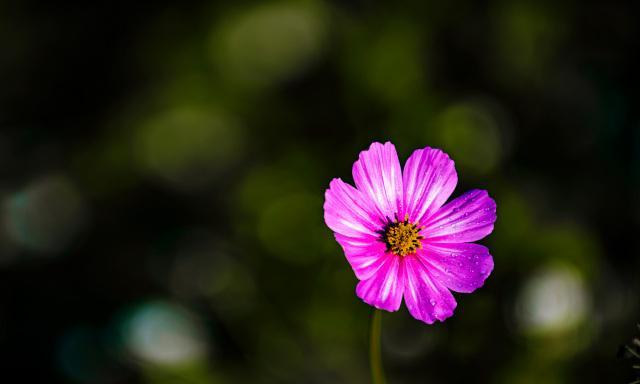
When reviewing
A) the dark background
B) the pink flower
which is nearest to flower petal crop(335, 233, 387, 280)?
the pink flower

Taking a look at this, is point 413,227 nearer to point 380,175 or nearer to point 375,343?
point 380,175

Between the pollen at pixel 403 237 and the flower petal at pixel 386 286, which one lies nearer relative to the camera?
the flower petal at pixel 386 286

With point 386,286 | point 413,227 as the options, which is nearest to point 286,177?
point 413,227

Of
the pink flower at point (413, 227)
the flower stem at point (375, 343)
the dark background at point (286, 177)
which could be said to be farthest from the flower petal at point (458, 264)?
the dark background at point (286, 177)

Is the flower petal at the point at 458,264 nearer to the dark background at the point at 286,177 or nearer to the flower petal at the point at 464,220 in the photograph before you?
the flower petal at the point at 464,220

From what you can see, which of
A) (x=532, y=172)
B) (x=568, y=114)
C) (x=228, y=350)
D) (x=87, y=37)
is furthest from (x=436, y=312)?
(x=87, y=37)

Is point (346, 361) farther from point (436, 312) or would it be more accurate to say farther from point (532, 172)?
point (436, 312)

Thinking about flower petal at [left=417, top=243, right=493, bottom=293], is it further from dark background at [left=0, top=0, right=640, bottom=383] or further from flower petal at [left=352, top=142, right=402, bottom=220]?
dark background at [left=0, top=0, right=640, bottom=383]
